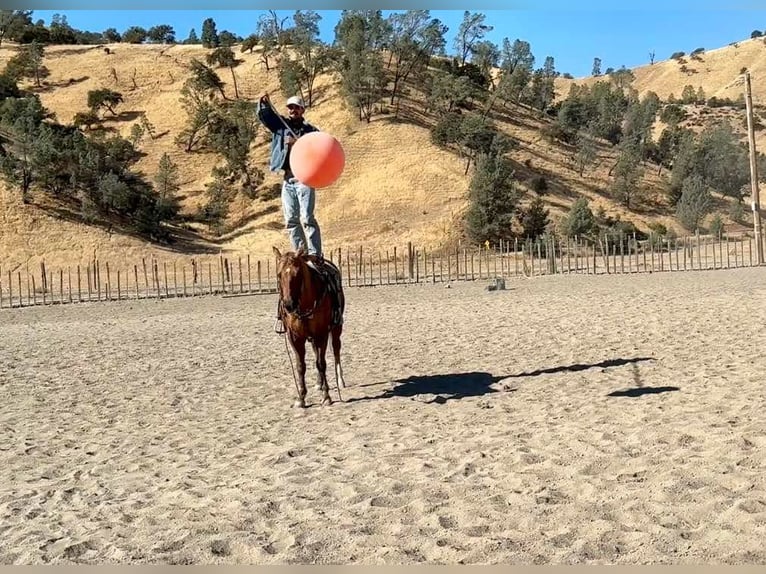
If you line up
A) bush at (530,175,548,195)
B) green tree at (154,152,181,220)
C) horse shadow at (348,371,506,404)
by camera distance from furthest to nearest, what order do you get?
bush at (530,175,548,195) < green tree at (154,152,181,220) < horse shadow at (348,371,506,404)

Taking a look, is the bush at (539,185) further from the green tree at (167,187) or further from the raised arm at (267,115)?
the raised arm at (267,115)

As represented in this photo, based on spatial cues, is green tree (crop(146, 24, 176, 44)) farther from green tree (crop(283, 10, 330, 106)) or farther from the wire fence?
the wire fence

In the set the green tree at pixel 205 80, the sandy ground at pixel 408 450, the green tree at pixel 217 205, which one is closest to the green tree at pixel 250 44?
the green tree at pixel 205 80

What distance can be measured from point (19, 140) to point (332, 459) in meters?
45.0

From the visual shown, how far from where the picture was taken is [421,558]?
3658 millimetres

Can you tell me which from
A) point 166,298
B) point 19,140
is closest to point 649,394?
point 166,298

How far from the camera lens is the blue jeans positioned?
340 inches

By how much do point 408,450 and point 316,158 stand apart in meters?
3.22

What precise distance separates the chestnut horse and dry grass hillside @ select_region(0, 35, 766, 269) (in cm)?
3037

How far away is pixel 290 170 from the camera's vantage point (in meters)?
8.67

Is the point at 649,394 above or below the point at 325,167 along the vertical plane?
below

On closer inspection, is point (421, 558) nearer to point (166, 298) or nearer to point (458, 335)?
point (458, 335)

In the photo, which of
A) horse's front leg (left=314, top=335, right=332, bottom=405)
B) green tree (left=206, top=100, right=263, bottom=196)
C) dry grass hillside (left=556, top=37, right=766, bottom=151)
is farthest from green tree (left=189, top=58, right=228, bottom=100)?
horse's front leg (left=314, top=335, right=332, bottom=405)

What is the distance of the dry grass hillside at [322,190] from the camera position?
125 feet
